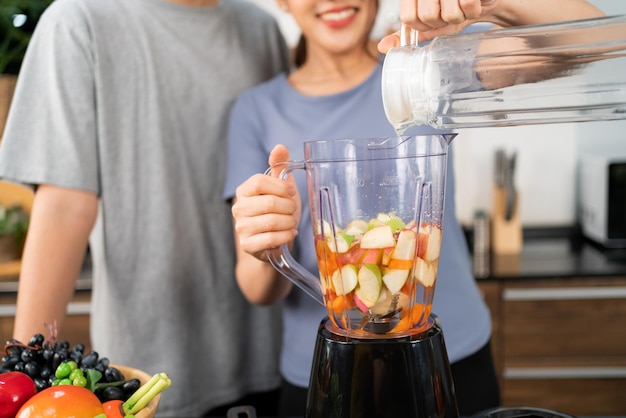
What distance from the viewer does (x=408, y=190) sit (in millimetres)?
704

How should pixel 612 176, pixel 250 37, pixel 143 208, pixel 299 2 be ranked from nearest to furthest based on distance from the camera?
pixel 299 2
pixel 143 208
pixel 250 37
pixel 612 176

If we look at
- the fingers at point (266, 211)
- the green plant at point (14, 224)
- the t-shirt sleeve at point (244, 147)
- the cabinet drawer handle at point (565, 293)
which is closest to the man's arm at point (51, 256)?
the t-shirt sleeve at point (244, 147)

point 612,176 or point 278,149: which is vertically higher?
point 278,149

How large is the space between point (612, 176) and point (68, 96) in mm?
1819

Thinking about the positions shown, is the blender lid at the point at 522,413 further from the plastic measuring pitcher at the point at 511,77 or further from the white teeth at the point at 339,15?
the white teeth at the point at 339,15

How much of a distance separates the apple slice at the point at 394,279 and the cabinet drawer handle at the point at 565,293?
4.85 ft

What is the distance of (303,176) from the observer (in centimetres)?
109

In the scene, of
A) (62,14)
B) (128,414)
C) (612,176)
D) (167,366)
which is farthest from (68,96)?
(612,176)

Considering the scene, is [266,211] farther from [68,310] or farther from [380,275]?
[68,310]

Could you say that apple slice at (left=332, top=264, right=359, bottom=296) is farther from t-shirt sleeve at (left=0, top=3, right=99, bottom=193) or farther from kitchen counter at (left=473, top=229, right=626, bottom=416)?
kitchen counter at (left=473, top=229, right=626, bottom=416)

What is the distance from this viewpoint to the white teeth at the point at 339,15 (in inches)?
42.1

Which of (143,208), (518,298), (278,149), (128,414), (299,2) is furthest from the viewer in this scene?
(518,298)

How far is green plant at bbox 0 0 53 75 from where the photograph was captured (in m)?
1.81

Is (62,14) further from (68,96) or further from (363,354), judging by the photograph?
(363,354)
